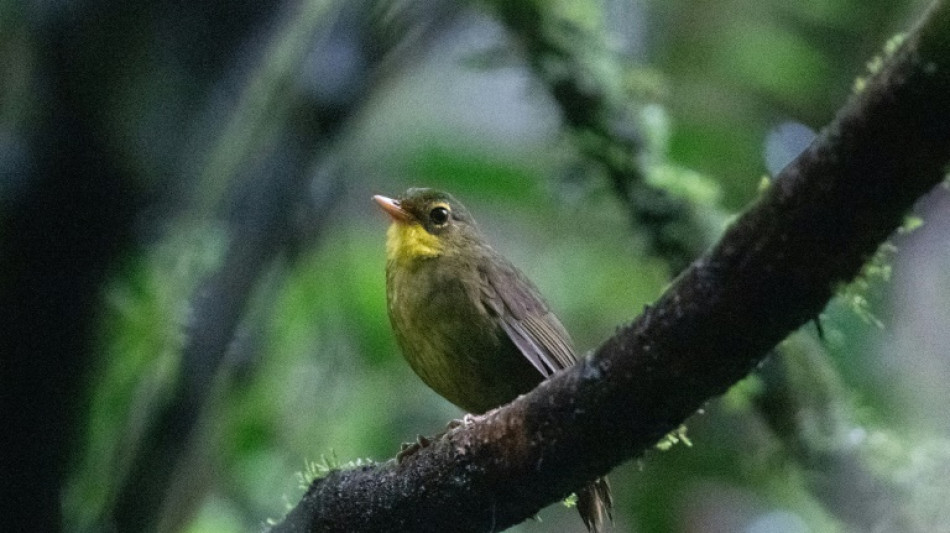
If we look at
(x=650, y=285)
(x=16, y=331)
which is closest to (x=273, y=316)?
(x=16, y=331)

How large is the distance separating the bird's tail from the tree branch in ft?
2.05

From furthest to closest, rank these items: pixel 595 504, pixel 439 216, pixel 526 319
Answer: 1. pixel 439 216
2. pixel 526 319
3. pixel 595 504

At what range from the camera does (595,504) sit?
Answer: 9.81 ft

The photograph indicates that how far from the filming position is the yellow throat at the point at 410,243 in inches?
141

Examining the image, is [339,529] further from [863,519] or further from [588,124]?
[588,124]

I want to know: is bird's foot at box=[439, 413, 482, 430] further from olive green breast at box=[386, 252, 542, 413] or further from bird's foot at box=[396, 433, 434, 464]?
olive green breast at box=[386, 252, 542, 413]

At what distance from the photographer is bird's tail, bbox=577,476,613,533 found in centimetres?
296

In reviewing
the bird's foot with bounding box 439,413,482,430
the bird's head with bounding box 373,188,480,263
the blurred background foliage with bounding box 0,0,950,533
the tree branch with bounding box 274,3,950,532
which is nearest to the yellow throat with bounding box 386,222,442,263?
the bird's head with bounding box 373,188,480,263

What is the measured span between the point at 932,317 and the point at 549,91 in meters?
2.14

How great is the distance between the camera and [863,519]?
3.88 m

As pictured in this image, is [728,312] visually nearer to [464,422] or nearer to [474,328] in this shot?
[464,422]

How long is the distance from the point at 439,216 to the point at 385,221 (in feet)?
7.53

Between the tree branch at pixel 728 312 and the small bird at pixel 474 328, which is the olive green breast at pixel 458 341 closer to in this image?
the small bird at pixel 474 328

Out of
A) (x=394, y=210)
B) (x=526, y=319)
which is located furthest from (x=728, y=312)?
(x=394, y=210)
